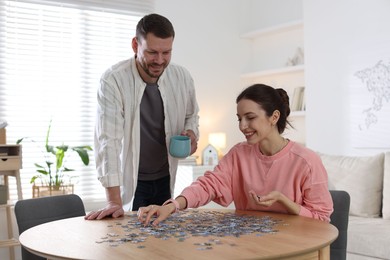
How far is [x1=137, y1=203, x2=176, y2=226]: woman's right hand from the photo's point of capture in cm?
204

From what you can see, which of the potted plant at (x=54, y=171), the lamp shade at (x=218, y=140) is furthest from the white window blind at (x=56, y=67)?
the lamp shade at (x=218, y=140)

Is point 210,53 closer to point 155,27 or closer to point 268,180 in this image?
point 155,27

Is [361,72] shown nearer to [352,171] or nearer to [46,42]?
[352,171]

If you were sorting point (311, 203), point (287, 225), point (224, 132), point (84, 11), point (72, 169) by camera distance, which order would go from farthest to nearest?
point (224, 132) < point (84, 11) < point (72, 169) < point (311, 203) < point (287, 225)

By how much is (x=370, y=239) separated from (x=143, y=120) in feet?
6.34

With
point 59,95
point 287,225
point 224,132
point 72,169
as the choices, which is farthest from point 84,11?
point 287,225

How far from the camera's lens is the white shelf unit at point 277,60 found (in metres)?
5.88

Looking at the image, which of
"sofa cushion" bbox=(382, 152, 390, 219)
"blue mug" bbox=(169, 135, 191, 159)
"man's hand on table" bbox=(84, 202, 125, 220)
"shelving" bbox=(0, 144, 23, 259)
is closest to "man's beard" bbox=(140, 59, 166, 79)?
"blue mug" bbox=(169, 135, 191, 159)

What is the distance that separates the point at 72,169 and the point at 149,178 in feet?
8.33

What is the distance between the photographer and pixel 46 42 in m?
5.27

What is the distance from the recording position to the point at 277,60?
6.18 m

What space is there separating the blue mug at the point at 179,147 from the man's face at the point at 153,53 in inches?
12.1

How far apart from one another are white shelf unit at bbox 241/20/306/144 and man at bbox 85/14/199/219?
3036 millimetres

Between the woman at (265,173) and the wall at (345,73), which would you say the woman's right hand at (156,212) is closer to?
the woman at (265,173)
